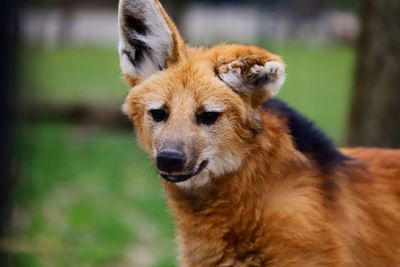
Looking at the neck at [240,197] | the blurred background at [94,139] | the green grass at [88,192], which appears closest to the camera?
the blurred background at [94,139]

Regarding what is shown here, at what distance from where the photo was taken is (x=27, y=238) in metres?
6.89

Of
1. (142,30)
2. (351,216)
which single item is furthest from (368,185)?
(142,30)

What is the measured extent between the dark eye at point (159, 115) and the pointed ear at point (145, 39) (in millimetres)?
267

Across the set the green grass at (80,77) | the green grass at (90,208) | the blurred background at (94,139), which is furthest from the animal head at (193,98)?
the green grass at (80,77)

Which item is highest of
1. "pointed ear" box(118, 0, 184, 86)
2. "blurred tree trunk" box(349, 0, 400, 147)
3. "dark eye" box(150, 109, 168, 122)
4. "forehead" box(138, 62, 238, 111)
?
"pointed ear" box(118, 0, 184, 86)

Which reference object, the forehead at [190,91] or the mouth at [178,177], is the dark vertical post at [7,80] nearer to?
the mouth at [178,177]

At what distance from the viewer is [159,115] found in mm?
3965

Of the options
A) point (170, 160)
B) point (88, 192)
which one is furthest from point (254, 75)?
point (88, 192)

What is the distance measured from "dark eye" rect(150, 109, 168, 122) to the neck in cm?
38

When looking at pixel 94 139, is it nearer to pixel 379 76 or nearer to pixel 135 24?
pixel 379 76

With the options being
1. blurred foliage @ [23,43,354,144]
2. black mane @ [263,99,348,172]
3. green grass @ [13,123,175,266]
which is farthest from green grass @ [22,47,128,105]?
black mane @ [263,99,348,172]

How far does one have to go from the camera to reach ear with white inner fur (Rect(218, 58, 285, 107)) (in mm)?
3852

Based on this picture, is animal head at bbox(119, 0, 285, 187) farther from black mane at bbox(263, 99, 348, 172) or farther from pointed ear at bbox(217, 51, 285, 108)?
black mane at bbox(263, 99, 348, 172)

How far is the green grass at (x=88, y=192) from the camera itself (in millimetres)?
6377
